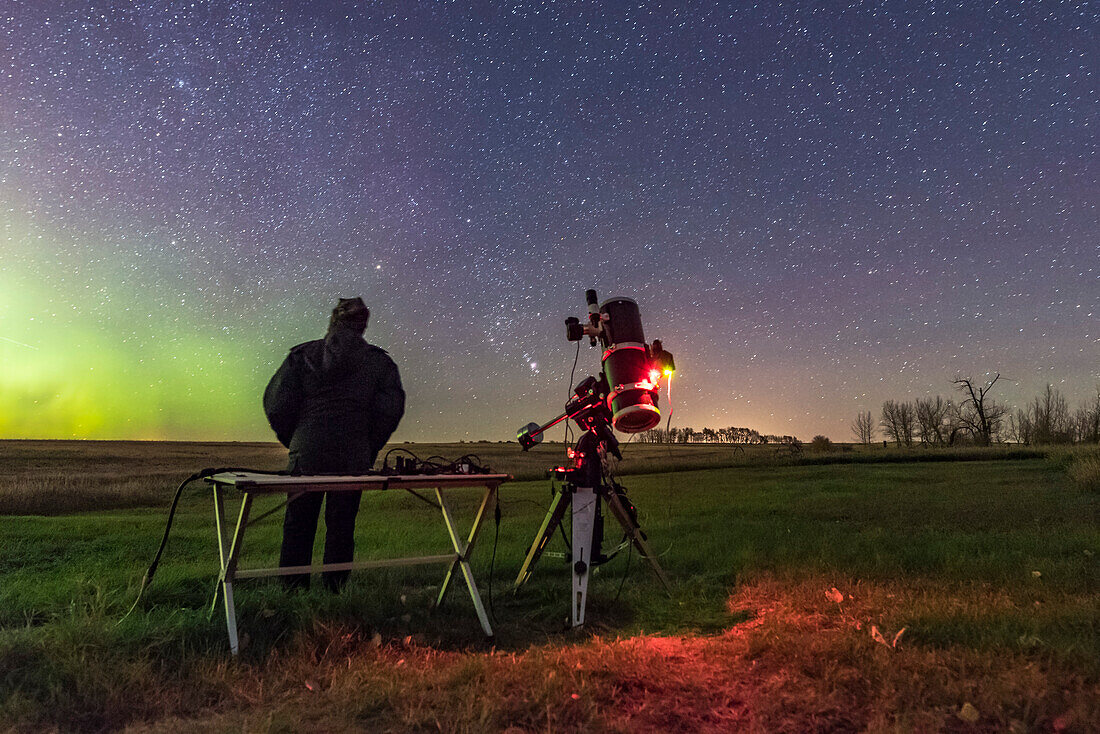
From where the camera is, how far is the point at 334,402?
5633mm

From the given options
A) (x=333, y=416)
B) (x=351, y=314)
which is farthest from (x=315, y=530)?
(x=351, y=314)

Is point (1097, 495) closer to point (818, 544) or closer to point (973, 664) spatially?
point (818, 544)

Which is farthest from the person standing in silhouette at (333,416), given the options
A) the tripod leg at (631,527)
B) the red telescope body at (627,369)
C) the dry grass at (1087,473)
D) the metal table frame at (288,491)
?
the dry grass at (1087,473)

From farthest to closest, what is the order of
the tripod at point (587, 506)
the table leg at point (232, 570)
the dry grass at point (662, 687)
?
the tripod at point (587, 506), the table leg at point (232, 570), the dry grass at point (662, 687)

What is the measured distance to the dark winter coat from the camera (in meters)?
5.52

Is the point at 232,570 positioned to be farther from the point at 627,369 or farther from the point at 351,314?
the point at 627,369

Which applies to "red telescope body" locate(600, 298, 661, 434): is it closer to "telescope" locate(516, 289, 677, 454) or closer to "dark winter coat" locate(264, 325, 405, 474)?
"telescope" locate(516, 289, 677, 454)

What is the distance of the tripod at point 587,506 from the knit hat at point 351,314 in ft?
8.33

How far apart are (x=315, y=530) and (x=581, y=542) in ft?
8.05

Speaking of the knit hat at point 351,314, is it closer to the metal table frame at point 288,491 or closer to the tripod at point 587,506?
the metal table frame at point 288,491

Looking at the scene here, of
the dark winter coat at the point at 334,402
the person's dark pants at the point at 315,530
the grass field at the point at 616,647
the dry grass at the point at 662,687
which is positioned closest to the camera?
the dry grass at the point at 662,687

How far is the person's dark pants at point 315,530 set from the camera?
536 cm

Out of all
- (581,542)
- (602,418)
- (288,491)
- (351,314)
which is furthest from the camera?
(351,314)

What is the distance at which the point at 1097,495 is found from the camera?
50.1 ft
